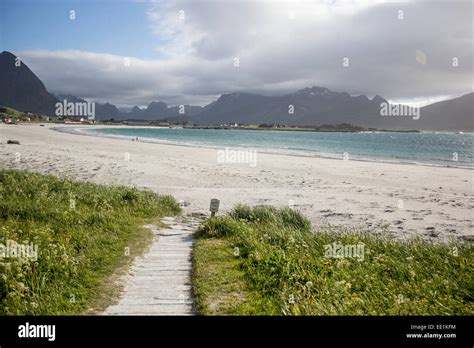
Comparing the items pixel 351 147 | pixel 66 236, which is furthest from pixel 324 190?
pixel 351 147

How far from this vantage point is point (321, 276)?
717cm

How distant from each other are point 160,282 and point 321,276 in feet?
11.0

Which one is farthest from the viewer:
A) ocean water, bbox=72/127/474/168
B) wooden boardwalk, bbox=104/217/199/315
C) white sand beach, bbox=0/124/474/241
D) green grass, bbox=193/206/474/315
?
ocean water, bbox=72/127/474/168

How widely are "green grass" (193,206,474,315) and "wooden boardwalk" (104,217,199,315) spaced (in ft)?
0.89

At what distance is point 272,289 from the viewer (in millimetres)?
6422

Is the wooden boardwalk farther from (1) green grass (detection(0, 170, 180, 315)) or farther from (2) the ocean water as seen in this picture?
(2) the ocean water

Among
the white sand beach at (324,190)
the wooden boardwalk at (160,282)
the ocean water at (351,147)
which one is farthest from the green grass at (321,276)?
the ocean water at (351,147)

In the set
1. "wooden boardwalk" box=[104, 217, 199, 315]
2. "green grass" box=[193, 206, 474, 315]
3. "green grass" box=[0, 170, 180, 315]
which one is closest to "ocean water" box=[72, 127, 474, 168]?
"green grass" box=[193, 206, 474, 315]

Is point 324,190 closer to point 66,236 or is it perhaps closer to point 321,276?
point 321,276

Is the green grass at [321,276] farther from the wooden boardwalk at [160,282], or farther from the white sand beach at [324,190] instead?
the white sand beach at [324,190]

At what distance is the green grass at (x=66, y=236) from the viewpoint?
5871mm

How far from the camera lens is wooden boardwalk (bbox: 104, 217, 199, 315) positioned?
5754 millimetres
